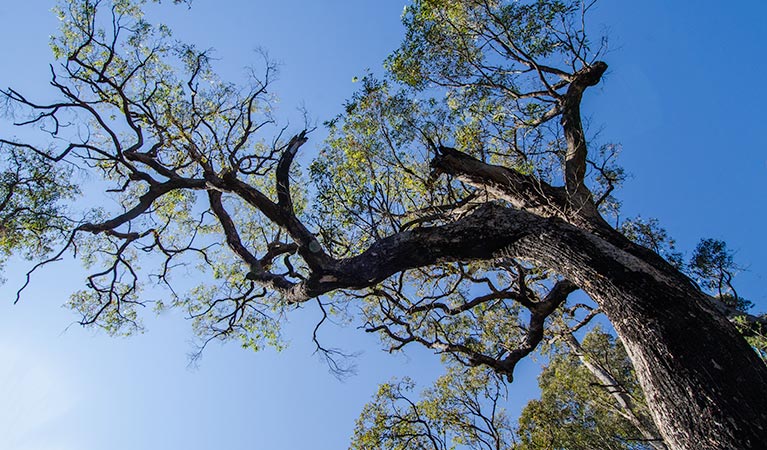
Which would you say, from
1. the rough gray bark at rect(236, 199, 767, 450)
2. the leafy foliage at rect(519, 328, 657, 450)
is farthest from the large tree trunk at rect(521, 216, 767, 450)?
the leafy foliage at rect(519, 328, 657, 450)

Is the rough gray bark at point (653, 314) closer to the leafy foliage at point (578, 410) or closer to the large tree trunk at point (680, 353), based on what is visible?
the large tree trunk at point (680, 353)

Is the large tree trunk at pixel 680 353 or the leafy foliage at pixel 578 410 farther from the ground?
the leafy foliage at pixel 578 410

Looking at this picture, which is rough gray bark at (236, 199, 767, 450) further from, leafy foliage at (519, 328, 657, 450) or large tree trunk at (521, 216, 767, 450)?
leafy foliage at (519, 328, 657, 450)

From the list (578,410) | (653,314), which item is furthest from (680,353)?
(578,410)

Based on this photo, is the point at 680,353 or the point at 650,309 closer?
the point at 680,353

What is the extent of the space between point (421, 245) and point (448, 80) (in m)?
5.62

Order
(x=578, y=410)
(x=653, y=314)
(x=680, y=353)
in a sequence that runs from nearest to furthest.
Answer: (x=680, y=353), (x=653, y=314), (x=578, y=410)

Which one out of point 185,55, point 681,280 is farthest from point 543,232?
point 185,55

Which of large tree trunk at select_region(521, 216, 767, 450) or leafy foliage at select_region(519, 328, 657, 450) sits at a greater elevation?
leafy foliage at select_region(519, 328, 657, 450)

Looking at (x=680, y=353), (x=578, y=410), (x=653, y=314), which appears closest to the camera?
(x=680, y=353)

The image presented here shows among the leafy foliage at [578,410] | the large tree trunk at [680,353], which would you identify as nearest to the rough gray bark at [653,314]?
the large tree trunk at [680,353]

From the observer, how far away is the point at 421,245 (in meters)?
4.61

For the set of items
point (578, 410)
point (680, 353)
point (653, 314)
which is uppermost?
point (578, 410)

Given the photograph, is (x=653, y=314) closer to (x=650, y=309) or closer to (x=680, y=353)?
(x=650, y=309)
